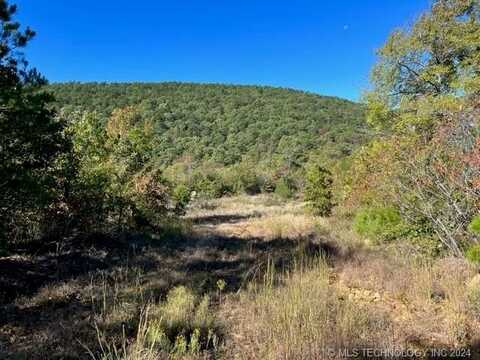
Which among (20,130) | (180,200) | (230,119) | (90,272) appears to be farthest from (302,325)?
(230,119)

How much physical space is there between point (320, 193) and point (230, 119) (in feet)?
157

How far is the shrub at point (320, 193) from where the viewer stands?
18219 millimetres

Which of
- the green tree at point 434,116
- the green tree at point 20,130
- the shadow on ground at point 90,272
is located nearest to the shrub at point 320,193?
the green tree at point 434,116

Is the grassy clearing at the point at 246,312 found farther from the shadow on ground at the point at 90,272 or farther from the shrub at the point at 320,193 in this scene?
the shrub at the point at 320,193

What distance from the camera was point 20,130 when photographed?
6.37m

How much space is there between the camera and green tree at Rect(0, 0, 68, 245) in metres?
6.05

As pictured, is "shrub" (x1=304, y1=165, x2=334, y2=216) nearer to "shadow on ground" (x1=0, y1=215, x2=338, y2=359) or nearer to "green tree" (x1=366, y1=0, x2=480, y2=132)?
"green tree" (x1=366, y1=0, x2=480, y2=132)

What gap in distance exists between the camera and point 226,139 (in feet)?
196

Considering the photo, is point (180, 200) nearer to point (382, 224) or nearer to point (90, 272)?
point (382, 224)

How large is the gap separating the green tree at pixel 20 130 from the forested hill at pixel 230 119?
4111 cm

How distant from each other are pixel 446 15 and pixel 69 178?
1482 centimetres

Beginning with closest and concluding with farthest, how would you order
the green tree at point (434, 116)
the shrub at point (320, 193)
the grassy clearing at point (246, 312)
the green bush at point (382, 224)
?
the grassy clearing at point (246, 312)
the green tree at point (434, 116)
the green bush at point (382, 224)
the shrub at point (320, 193)

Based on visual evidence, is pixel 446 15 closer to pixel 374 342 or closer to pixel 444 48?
pixel 444 48

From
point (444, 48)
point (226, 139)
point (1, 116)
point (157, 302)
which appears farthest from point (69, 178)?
point (226, 139)
